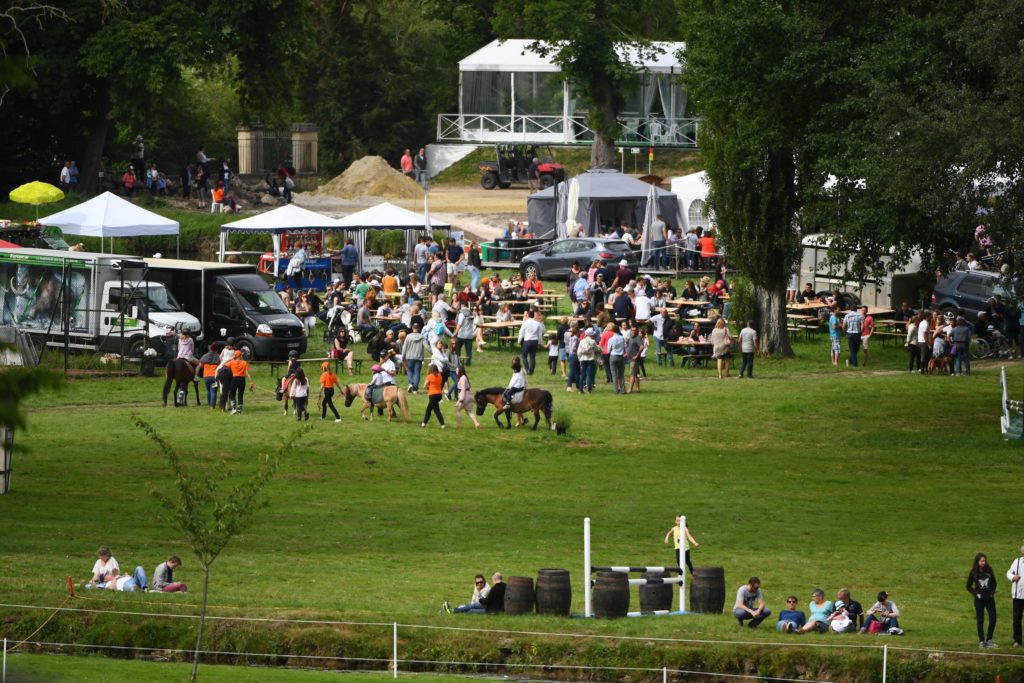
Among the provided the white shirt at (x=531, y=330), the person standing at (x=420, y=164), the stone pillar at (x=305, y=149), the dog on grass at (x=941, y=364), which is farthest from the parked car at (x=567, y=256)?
the stone pillar at (x=305, y=149)

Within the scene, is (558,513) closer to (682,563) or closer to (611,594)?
(682,563)

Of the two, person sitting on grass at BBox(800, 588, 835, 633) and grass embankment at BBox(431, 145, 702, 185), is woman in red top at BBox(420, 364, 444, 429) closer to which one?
person sitting on grass at BBox(800, 588, 835, 633)

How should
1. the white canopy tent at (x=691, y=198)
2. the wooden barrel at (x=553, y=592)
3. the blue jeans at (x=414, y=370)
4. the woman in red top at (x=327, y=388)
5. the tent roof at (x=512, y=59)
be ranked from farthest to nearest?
the tent roof at (x=512, y=59), the white canopy tent at (x=691, y=198), the blue jeans at (x=414, y=370), the woman in red top at (x=327, y=388), the wooden barrel at (x=553, y=592)

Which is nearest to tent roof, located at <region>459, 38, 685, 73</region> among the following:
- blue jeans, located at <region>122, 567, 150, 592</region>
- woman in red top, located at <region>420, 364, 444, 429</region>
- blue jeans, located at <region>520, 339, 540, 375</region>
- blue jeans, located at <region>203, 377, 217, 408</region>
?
blue jeans, located at <region>520, 339, 540, 375</region>

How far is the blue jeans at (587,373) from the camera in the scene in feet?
116

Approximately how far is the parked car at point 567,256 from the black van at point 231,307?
12.7 m

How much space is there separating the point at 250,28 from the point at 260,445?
35709 millimetres

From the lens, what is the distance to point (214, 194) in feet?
206

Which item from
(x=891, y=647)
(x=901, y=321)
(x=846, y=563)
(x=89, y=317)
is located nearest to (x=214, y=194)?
(x=89, y=317)

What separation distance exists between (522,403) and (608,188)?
27512 mm

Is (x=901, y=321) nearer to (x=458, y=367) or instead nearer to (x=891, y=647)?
(x=458, y=367)

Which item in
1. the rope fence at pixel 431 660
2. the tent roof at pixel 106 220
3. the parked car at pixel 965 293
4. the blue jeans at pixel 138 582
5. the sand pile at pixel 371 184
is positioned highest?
the sand pile at pixel 371 184

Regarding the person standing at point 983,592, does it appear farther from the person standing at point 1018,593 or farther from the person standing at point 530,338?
the person standing at point 530,338

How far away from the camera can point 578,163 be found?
79.1 meters
